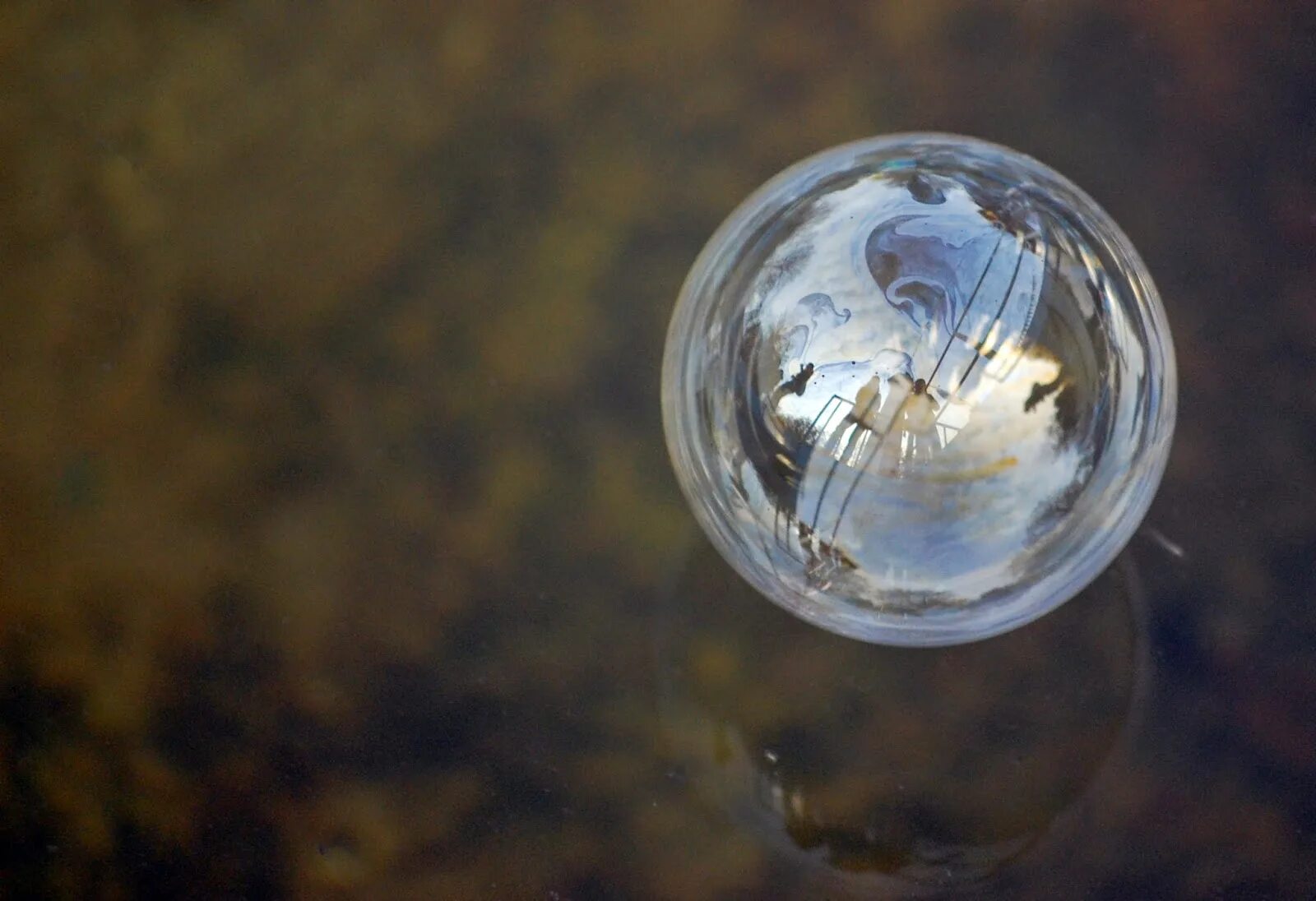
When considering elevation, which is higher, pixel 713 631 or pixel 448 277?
pixel 448 277

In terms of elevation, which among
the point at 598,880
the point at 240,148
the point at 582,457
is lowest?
the point at 598,880

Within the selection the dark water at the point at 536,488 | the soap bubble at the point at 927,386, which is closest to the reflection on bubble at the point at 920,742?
the dark water at the point at 536,488

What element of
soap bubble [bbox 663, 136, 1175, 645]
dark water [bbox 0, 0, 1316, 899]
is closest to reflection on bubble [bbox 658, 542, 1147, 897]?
dark water [bbox 0, 0, 1316, 899]

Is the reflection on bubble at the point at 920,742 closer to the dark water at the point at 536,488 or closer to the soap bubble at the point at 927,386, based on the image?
the dark water at the point at 536,488

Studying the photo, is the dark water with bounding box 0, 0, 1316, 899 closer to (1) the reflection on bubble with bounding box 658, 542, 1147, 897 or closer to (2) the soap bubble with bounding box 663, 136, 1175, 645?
(1) the reflection on bubble with bounding box 658, 542, 1147, 897

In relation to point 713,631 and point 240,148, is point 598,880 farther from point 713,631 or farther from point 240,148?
point 240,148

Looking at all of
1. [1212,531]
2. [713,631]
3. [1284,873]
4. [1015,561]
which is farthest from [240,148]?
[1284,873]
